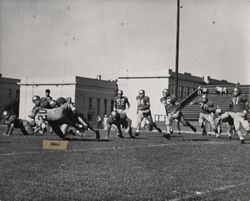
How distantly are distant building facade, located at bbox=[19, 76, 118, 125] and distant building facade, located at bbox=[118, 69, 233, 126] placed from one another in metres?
5.47

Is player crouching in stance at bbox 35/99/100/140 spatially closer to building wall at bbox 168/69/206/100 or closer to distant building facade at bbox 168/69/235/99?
distant building facade at bbox 168/69/235/99

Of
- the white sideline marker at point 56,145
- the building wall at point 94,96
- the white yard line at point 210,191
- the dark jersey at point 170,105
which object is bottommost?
the white yard line at point 210,191

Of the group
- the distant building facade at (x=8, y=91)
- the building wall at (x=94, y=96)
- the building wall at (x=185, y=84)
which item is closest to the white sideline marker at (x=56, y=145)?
the building wall at (x=185, y=84)

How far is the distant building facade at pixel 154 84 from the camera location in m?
61.1

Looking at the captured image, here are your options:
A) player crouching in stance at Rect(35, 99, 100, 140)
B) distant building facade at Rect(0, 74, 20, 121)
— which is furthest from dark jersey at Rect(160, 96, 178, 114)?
distant building facade at Rect(0, 74, 20, 121)

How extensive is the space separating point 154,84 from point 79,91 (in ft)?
34.2

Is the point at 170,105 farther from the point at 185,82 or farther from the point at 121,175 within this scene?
the point at 185,82

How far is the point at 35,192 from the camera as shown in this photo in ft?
20.1

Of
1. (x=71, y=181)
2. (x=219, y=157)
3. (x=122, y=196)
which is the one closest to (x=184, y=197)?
(x=122, y=196)

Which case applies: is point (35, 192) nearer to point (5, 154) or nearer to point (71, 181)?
point (71, 181)

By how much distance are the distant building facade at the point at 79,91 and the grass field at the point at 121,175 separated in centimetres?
5518

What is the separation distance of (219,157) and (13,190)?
583cm

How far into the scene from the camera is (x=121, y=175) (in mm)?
7762

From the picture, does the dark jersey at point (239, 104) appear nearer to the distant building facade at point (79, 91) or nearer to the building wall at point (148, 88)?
the building wall at point (148, 88)
